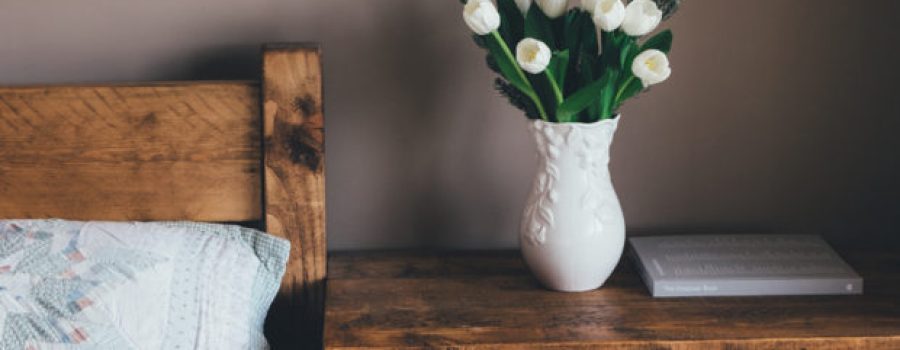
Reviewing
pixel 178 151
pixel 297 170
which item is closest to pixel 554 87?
pixel 297 170

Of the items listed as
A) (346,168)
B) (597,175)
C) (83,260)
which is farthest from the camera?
(346,168)

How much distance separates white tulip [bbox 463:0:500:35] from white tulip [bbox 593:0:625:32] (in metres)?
0.13

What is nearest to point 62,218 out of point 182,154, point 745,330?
point 182,154

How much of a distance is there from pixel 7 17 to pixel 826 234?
4.42 ft

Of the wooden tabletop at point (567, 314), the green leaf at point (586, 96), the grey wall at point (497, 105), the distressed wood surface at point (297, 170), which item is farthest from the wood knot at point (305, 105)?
the green leaf at point (586, 96)

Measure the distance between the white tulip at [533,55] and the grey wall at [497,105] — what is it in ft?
1.04

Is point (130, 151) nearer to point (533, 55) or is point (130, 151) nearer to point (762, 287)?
point (533, 55)

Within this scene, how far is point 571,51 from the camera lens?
132 cm

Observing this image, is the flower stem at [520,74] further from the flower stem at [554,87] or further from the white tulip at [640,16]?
the white tulip at [640,16]

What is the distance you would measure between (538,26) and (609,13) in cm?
12

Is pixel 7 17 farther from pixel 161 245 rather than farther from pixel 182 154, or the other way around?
pixel 161 245

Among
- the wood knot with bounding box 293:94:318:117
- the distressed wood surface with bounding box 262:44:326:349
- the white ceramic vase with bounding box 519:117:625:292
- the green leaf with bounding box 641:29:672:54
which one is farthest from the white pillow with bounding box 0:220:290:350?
the green leaf with bounding box 641:29:672:54

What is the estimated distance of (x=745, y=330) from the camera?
4.13ft

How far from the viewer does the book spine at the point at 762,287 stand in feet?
4.51
